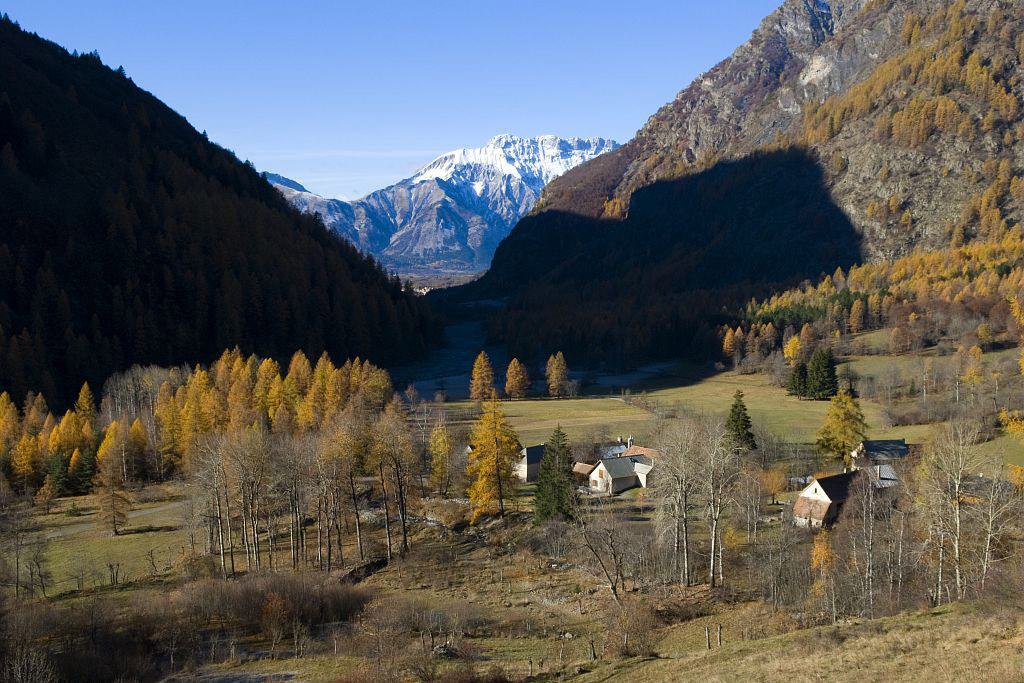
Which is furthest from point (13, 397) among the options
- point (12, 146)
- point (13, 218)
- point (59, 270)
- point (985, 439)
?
point (985, 439)

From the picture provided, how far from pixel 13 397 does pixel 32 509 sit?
4024 cm

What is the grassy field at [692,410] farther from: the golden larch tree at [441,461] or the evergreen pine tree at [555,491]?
the evergreen pine tree at [555,491]

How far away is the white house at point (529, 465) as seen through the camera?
2874 inches

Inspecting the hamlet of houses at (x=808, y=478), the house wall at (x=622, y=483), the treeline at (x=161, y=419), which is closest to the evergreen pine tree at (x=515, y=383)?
the treeline at (x=161, y=419)

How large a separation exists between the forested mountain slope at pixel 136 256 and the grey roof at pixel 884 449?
10223 cm

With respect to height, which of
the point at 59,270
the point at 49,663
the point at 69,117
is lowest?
the point at 49,663

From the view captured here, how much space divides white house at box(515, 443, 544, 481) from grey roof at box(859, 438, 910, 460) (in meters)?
30.3

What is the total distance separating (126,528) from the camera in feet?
196

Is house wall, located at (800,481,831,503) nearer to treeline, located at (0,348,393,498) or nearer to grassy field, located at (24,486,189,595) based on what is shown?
grassy field, located at (24,486,189,595)

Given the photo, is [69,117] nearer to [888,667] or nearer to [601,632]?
[601,632]

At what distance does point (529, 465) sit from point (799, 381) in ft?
186

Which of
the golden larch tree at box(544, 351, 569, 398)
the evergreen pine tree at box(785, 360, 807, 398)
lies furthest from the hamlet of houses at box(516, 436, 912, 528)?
the golden larch tree at box(544, 351, 569, 398)

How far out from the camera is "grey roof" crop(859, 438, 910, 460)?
6381cm

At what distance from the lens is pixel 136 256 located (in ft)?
439
